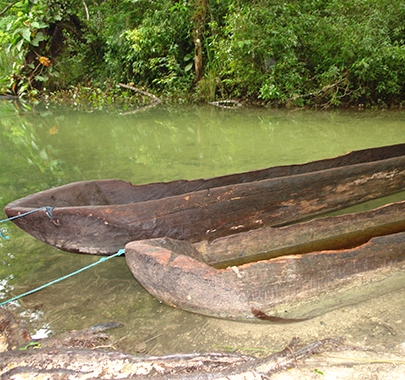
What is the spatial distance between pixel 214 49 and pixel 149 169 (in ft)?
19.3

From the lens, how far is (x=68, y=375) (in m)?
1.55

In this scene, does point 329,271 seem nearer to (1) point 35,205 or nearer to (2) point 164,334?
(2) point 164,334

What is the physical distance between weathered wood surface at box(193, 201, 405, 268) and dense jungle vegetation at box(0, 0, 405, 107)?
19.7 feet

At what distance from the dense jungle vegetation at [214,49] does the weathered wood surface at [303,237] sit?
236 inches

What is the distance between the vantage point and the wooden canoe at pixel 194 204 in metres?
2.26

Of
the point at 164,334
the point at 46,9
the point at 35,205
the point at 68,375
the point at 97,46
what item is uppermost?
the point at 46,9

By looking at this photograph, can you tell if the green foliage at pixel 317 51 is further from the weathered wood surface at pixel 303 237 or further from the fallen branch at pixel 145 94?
the weathered wood surface at pixel 303 237

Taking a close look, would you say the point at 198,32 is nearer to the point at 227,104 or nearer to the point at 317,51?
the point at 227,104

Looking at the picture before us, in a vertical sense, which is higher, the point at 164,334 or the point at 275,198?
the point at 275,198

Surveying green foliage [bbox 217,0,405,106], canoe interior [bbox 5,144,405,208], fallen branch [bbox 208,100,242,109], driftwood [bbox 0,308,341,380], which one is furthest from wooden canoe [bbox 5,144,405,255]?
fallen branch [bbox 208,100,242,109]

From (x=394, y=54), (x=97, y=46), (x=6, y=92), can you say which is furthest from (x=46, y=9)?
(x=394, y=54)

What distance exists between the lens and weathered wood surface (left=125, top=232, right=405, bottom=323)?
1822 mm

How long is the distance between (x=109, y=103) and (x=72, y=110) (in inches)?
57.7

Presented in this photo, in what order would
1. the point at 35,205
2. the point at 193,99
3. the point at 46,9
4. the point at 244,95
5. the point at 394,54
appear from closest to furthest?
the point at 35,205
the point at 394,54
the point at 244,95
the point at 193,99
the point at 46,9
